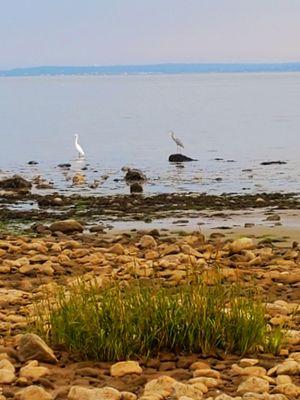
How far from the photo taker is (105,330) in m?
6.67

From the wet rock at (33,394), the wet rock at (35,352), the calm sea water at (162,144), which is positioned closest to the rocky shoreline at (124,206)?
the calm sea water at (162,144)

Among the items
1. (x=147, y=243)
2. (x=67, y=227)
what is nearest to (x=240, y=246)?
(x=147, y=243)

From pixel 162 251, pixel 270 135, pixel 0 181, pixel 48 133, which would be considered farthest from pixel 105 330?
pixel 48 133

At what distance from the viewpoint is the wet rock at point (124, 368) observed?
6.33 meters

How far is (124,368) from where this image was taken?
6.36 meters

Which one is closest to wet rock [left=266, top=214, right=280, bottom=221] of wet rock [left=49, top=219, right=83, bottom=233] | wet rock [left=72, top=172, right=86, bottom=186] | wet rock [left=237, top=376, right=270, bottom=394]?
wet rock [left=49, top=219, right=83, bottom=233]

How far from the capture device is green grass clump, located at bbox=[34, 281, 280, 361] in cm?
668

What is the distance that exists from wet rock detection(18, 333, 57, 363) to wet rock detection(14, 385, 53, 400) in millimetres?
753

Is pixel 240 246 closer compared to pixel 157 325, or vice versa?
pixel 157 325

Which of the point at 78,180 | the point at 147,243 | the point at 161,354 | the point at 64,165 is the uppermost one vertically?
the point at 161,354

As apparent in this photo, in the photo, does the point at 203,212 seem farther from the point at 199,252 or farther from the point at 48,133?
the point at 48,133

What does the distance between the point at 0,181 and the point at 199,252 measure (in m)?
14.9

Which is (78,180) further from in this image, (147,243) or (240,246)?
(240,246)

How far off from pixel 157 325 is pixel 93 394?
1.13m
